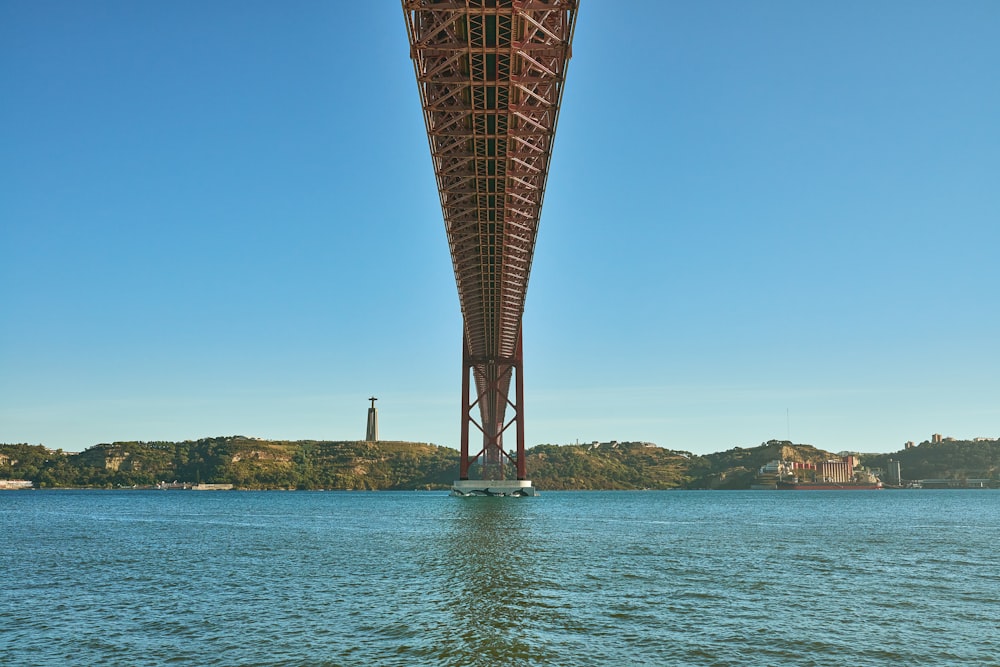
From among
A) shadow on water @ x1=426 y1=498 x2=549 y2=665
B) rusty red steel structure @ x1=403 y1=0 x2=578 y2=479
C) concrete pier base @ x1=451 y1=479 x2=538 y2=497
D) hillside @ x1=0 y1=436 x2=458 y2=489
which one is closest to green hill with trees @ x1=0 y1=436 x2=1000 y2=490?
A: hillside @ x1=0 y1=436 x2=458 y2=489

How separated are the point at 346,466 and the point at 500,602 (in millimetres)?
161075

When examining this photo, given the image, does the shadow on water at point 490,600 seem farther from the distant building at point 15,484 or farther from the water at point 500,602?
the distant building at point 15,484

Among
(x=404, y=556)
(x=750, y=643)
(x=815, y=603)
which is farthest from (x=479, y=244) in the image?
(x=750, y=643)

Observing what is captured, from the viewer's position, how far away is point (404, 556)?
2628cm

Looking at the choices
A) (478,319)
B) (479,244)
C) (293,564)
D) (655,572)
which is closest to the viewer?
(655,572)

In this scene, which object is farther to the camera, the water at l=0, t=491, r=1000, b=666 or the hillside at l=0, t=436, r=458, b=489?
the hillside at l=0, t=436, r=458, b=489

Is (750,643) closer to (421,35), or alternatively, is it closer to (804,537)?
(421,35)

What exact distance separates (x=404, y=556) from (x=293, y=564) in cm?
350

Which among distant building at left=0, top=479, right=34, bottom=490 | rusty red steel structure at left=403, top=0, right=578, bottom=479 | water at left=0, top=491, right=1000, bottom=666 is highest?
rusty red steel structure at left=403, top=0, right=578, bottom=479

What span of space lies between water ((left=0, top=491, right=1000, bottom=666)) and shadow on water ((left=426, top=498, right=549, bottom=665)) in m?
0.06

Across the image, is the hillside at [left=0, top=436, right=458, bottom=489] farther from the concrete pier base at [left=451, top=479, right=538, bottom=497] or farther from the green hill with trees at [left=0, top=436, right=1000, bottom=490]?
the concrete pier base at [left=451, top=479, right=538, bottom=497]

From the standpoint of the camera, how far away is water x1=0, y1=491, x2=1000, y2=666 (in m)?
12.6

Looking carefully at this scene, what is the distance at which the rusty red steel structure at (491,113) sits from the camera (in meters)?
20.4

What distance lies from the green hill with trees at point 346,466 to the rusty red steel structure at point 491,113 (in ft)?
404
